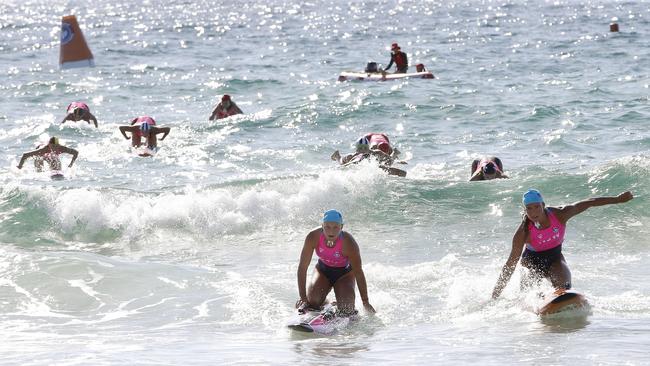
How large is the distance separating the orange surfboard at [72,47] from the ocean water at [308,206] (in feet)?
4.13

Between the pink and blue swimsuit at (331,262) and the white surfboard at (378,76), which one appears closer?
the pink and blue swimsuit at (331,262)

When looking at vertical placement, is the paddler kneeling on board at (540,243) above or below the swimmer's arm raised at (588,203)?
below

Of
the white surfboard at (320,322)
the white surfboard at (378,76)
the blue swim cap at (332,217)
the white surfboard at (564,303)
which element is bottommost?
the white surfboard at (320,322)

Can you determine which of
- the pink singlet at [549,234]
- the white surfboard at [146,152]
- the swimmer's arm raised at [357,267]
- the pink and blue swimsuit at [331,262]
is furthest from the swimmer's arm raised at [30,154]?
the pink singlet at [549,234]

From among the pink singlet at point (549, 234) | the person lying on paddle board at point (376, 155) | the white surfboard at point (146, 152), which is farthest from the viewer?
the white surfboard at point (146, 152)

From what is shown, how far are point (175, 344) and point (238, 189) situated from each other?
8053 millimetres

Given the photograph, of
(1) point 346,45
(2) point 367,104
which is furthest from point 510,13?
(2) point 367,104

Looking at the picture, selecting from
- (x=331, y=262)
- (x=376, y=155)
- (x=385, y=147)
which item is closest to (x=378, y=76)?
(x=385, y=147)

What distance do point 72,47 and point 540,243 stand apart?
19359 millimetres

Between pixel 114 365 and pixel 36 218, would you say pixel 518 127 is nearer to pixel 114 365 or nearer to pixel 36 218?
pixel 36 218

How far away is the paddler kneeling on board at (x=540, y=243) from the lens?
1038 centimetres

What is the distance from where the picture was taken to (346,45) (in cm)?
4153

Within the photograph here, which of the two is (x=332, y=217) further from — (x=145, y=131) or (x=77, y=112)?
(x=77, y=112)

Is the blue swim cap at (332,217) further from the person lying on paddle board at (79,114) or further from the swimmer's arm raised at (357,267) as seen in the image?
the person lying on paddle board at (79,114)
